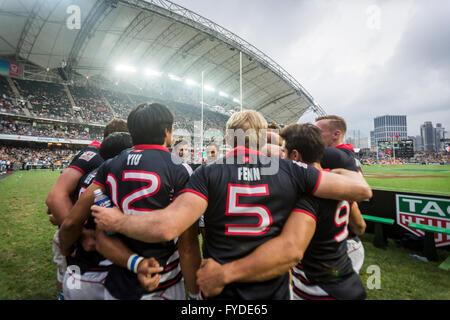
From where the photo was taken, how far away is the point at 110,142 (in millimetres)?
2064

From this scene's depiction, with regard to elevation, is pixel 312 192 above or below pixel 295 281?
above

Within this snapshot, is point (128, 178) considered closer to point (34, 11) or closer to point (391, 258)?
point (391, 258)

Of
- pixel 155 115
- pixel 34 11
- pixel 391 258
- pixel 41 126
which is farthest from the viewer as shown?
pixel 41 126

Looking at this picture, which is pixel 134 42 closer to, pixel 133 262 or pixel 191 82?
pixel 191 82

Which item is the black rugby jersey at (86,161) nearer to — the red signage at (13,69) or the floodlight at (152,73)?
the floodlight at (152,73)

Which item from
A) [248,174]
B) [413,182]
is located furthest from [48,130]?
[413,182]

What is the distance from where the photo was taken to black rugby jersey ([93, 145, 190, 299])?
1445 mm

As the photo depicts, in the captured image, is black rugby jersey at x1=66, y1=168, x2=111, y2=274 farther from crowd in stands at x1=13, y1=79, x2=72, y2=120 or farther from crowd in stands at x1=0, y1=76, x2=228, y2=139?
crowd in stands at x1=13, y1=79, x2=72, y2=120

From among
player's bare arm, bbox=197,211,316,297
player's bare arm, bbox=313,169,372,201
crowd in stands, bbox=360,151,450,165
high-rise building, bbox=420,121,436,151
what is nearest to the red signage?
player's bare arm, bbox=197,211,316,297

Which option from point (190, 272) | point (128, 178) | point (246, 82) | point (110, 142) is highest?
point (246, 82)

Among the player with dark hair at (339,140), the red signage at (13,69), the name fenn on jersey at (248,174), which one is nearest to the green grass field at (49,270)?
the player with dark hair at (339,140)
